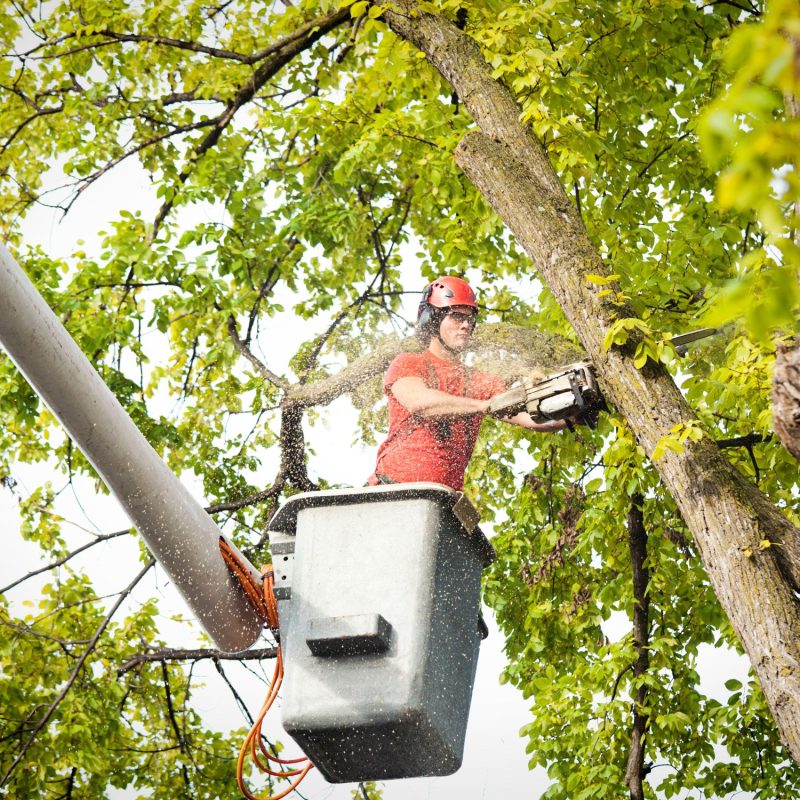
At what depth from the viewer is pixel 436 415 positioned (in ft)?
12.7

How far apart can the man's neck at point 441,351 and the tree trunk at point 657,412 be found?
2.00 feet

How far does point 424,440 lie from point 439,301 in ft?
2.14

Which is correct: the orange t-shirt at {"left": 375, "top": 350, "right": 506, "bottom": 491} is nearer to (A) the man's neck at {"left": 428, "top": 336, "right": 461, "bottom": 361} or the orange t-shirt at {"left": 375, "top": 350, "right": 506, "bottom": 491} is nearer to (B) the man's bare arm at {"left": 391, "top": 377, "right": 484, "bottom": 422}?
(B) the man's bare arm at {"left": 391, "top": 377, "right": 484, "bottom": 422}

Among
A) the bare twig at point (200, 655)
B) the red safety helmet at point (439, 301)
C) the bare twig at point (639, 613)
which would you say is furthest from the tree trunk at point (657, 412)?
the bare twig at point (200, 655)

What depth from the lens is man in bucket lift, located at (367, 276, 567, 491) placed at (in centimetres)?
389

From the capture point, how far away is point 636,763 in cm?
564

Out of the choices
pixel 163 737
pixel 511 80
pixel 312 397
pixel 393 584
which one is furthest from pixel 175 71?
pixel 393 584

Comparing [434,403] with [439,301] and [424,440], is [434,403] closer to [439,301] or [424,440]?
[424,440]

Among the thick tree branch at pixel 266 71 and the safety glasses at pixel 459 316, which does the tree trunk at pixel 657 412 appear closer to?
the safety glasses at pixel 459 316

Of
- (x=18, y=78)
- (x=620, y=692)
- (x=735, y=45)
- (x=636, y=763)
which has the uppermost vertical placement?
(x=18, y=78)

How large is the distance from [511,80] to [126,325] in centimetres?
335

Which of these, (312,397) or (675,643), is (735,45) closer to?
(312,397)

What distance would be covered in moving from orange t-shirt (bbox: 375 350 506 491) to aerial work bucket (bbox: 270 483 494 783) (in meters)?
0.57

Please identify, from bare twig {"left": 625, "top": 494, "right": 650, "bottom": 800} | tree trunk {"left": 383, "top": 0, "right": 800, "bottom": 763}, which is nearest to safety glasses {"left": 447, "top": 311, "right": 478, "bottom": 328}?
tree trunk {"left": 383, "top": 0, "right": 800, "bottom": 763}
